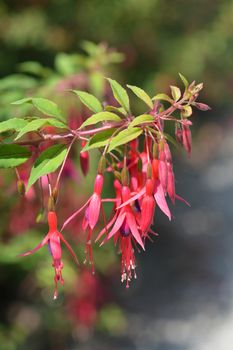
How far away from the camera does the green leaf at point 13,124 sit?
0.73m

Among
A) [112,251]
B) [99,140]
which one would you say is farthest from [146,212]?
[112,251]

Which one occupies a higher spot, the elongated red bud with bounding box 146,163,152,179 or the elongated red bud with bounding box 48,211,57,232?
the elongated red bud with bounding box 146,163,152,179

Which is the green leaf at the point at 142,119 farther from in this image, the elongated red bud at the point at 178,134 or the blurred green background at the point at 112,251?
the blurred green background at the point at 112,251

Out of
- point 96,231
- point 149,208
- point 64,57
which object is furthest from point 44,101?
point 96,231

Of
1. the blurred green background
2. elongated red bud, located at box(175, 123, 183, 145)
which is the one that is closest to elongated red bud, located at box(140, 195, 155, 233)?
elongated red bud, located at box(175, 123, 183, 145)

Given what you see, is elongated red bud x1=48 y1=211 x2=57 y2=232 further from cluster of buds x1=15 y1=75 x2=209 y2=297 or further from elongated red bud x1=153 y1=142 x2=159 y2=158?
elongated red bud x1=153 y1=142 x2=159 y2=158

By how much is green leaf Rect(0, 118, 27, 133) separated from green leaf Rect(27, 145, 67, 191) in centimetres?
4

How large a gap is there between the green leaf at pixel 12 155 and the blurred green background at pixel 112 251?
1004mm

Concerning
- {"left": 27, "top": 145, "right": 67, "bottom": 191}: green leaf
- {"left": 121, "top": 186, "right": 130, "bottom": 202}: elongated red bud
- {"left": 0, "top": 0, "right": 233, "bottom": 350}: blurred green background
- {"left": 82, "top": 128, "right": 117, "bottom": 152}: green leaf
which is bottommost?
{"left": 0, "top": 0, "right": 233, "bottom": 350}: blurred green background

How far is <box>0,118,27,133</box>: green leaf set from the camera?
731 millimetres

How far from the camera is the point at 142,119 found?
2.32 feet

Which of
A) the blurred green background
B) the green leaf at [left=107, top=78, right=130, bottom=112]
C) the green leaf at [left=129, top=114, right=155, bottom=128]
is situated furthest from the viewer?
the blurred green background

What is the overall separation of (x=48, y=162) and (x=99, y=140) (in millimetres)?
68

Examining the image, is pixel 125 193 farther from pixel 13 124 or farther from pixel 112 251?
pixel 112 251
